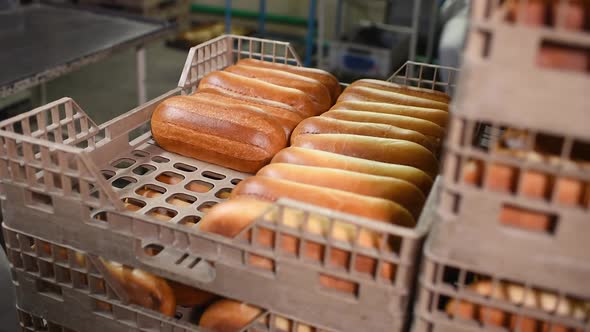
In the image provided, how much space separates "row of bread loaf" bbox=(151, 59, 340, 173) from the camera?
5.57ft

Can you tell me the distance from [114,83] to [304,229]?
5.09 metres

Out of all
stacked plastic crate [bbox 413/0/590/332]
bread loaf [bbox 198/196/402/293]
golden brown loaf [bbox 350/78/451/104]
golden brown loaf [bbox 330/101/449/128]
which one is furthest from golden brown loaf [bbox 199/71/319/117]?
stacked plastic crate [bbox 413/0/590/332]

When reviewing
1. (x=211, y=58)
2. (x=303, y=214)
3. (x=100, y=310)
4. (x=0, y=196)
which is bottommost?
(x=100, y=310)

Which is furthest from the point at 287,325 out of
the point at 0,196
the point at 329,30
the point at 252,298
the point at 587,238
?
the point at 329,30

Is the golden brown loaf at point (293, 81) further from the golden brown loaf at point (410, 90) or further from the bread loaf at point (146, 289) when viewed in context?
the bread loaf at point (146, 289)

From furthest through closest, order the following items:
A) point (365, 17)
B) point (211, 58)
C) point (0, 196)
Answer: point (365, 17), point (211, 58), point (0, 196)

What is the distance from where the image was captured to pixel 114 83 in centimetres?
581

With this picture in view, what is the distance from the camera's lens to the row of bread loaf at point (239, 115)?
1699mm

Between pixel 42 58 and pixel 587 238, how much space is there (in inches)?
122

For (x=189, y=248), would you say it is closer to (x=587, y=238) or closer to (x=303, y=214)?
(x=303, y=214)

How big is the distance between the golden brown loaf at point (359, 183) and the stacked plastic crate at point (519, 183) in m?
0.26

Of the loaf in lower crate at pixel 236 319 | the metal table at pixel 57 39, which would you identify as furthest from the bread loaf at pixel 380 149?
the metal table at pixel 57 39

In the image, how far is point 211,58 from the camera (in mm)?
2203

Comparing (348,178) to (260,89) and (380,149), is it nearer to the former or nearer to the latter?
(380,149)
